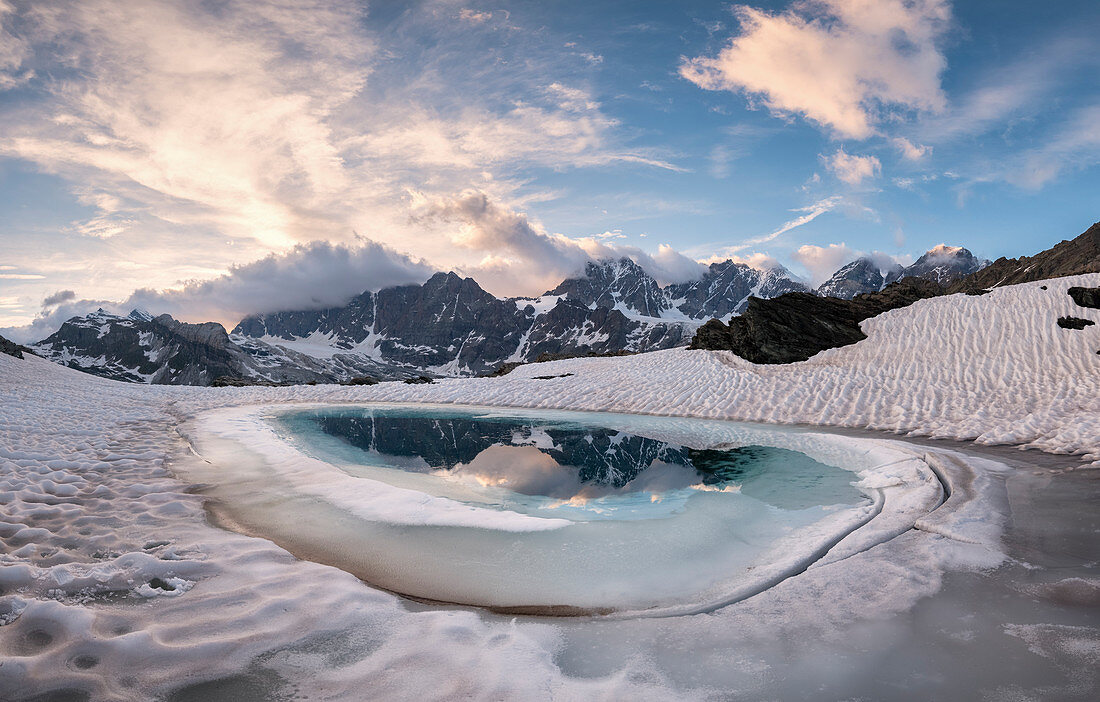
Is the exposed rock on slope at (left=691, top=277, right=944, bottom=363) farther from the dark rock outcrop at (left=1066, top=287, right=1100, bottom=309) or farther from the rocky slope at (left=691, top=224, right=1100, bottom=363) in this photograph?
the dark rock outcrop at (left=1066, top=287, right=1100, bottom=309)

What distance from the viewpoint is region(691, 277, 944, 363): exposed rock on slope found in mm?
28609

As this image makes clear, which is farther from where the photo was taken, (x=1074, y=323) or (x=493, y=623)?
(x=1074, y=323)

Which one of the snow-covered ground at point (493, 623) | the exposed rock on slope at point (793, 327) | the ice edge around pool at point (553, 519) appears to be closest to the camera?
the snow-covered ground at point (493, 623)

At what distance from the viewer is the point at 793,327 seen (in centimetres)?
3027

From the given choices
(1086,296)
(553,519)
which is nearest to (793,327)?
(1086,296)

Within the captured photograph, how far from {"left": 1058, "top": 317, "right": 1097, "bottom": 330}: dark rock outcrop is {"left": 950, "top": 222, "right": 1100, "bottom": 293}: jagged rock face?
52215mm

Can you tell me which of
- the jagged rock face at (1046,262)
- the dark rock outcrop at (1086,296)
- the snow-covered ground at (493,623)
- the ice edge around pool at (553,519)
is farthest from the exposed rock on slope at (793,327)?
the jagged rock face at (1046,262)

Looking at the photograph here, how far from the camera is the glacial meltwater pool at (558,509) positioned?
193 inches

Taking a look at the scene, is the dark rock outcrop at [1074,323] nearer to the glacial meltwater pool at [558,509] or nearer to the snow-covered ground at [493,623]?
the glacial meltwater pool at [558,509]

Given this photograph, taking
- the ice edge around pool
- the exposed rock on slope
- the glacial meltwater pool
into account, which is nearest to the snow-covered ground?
the ice edge around pool

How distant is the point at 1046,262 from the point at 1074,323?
70.5 m

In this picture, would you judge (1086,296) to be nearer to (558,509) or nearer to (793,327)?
(793,327)

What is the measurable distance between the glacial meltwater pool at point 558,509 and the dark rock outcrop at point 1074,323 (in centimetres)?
2115

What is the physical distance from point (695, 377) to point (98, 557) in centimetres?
2459
